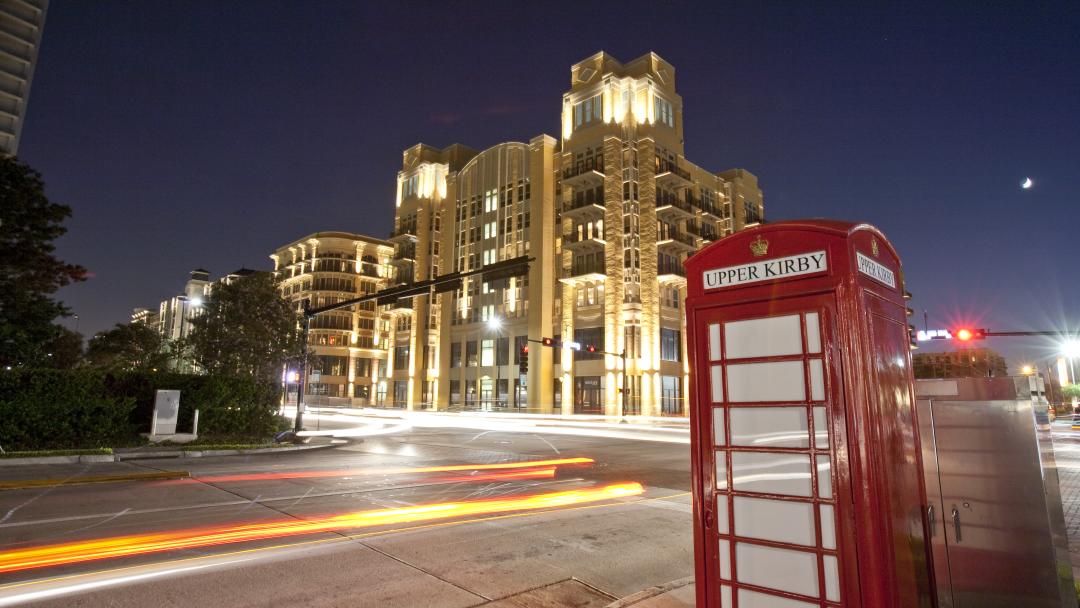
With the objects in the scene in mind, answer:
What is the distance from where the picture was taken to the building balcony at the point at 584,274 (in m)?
56.0

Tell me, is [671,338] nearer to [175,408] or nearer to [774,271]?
[175,408]

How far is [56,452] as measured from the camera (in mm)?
14906

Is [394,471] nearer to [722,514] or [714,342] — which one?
[722,514]

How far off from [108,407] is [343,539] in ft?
47.8

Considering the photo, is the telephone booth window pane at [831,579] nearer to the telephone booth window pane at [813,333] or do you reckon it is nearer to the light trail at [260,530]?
the telephone booth window pane at [813,333]

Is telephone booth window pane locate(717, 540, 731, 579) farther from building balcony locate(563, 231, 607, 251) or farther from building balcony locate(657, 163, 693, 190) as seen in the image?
building balcony locate(657, 163, 693, 190)

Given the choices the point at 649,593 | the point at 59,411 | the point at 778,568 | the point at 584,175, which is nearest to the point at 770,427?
the point at 778,568

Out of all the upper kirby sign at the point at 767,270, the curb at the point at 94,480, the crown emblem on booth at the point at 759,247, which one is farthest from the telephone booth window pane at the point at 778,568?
the curb at the point at 94,480

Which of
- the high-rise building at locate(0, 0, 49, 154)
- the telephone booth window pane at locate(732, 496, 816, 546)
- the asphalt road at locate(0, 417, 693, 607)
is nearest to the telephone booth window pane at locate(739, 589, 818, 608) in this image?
the telephone booth window pane at locate(732, 496, 816, 546)

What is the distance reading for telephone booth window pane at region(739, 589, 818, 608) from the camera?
3234mm

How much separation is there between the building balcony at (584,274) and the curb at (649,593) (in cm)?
5078

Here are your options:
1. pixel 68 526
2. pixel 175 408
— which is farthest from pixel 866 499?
pixel 175 408

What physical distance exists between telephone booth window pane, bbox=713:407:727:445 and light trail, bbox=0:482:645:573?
19.7 feet

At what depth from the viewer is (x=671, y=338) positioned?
5678 cm
